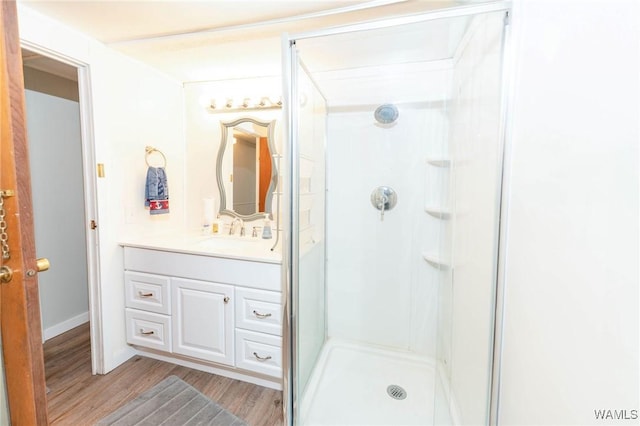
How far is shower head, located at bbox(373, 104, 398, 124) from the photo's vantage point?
204 cm

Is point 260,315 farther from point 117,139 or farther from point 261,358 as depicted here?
point 117,139

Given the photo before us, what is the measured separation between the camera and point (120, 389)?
6.05 ft

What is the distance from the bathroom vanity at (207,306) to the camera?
181 cm

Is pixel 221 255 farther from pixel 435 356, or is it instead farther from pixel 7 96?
pixel 435 356

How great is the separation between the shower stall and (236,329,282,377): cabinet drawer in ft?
0.59

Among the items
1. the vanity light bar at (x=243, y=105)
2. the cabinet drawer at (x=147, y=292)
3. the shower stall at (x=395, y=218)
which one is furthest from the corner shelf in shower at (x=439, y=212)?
the cabinet drawer at (x=147, y=292)

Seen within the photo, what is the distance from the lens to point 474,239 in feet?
4.65

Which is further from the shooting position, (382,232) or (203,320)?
(382,232)

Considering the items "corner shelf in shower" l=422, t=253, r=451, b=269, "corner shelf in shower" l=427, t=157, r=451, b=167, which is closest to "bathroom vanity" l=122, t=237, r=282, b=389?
"corner shelf in shower" l=422, t=253, r=451, b=269

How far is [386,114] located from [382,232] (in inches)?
33.1

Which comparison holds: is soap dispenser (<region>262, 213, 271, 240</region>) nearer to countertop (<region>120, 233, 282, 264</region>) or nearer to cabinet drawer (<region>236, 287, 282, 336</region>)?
countertop (<region>120, 233, 282, 264</region>)

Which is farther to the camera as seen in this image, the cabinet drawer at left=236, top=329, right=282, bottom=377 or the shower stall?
the cabinet drawer at left=236, top=329, right=282, bottom=377

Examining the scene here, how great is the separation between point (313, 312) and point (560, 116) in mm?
1638

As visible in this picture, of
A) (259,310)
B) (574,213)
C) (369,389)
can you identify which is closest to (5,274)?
(259,310)
